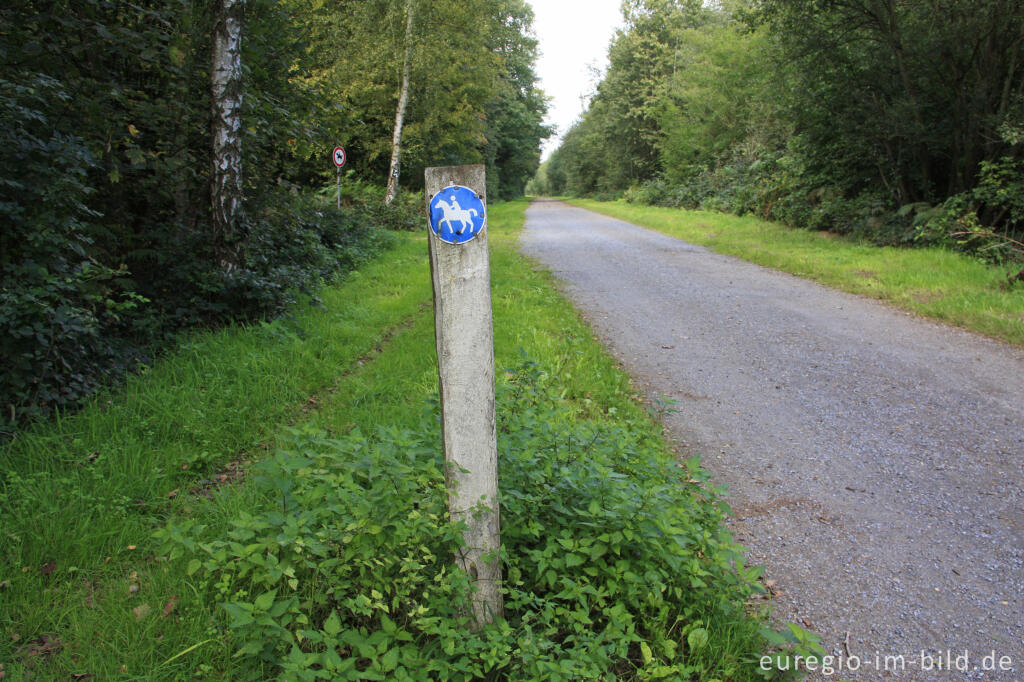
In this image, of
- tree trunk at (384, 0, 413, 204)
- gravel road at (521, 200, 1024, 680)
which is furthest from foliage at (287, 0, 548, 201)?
gravel road at (521, 200, 1024, 680)

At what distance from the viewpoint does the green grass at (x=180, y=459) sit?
2.39 metres

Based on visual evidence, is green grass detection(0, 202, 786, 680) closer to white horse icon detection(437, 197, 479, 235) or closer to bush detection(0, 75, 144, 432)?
bush detection(0, 75, 144, 432)

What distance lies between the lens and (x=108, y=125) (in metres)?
5.24

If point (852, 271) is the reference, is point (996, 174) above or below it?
above

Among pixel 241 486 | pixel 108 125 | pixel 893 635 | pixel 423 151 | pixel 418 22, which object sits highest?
pixel 418 22

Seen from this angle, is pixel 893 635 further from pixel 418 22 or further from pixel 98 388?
pixel 418 22

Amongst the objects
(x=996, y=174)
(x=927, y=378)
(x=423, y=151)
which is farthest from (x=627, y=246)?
(x=423, y=151)

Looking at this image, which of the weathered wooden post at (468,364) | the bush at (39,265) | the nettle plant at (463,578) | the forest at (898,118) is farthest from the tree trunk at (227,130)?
the forest at (898,118)

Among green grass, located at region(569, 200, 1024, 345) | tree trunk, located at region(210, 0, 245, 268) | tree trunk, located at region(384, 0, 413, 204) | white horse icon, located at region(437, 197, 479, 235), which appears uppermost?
tree trunk, located at region(384, 0, 413, 204)

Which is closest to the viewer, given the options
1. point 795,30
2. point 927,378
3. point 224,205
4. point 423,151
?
point 927,378

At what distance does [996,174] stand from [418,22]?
57.8ft

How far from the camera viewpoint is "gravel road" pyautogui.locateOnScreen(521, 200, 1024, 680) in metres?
2.68

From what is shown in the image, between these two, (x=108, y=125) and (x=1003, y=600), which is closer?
(x=1003, y=600)

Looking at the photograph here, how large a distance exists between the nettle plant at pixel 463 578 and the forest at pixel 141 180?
8.22 ft
